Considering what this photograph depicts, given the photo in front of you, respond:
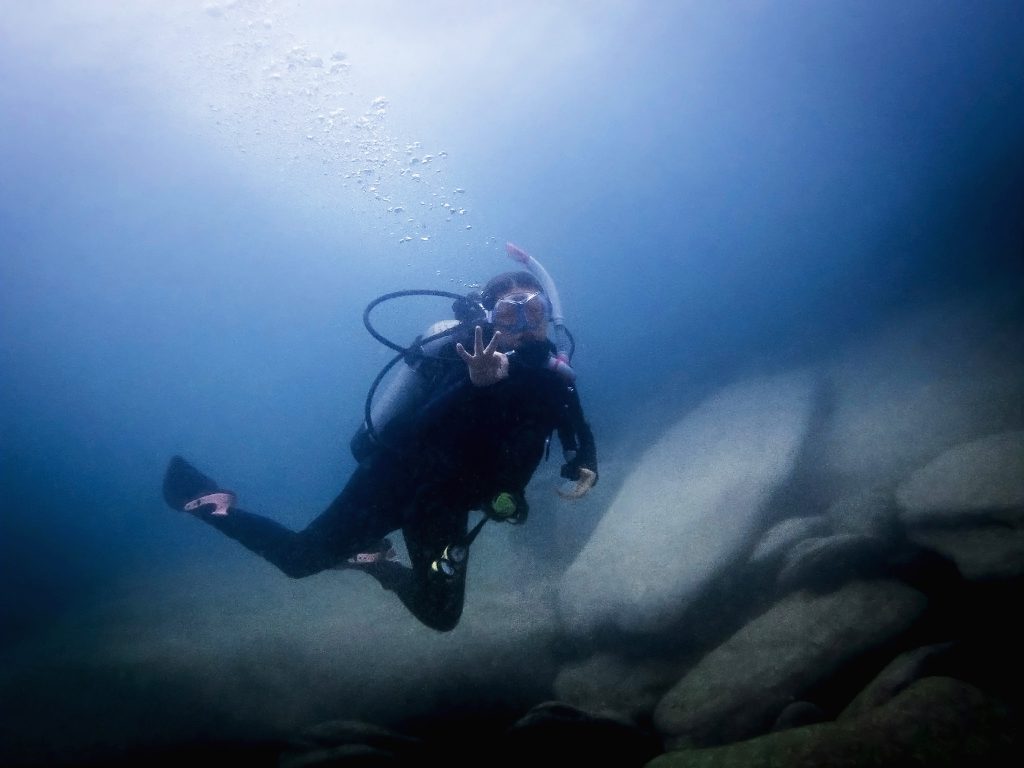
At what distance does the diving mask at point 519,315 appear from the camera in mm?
4051

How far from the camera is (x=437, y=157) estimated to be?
2038 cm

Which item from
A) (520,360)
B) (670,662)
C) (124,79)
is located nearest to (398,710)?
(670,662)

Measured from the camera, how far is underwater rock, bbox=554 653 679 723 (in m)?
4.53

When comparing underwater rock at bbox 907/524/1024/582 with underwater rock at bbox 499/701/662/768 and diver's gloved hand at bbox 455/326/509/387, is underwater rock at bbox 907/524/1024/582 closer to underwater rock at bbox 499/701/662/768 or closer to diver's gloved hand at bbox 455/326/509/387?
underwater rock at bbox 499/701/662/768

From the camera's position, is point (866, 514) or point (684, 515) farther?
point (684, 515)

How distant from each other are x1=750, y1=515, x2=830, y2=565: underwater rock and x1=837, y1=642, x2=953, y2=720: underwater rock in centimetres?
202

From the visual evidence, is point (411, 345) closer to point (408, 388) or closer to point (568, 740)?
point (408, 388)

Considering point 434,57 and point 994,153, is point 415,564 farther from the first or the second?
point 994,153

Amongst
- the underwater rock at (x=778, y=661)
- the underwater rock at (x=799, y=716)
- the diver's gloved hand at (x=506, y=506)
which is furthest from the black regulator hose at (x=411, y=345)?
the underwater rock at (x=799, y=716)

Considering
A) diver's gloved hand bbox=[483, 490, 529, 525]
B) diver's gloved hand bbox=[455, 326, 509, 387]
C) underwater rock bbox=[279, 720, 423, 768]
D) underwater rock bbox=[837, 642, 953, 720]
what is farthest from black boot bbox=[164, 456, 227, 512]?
underwater rock bbox=[837, 642, 953, 720]

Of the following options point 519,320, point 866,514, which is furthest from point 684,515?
point 519,320

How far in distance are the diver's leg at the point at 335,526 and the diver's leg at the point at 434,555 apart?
41cm

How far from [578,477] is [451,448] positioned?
50.7 inches

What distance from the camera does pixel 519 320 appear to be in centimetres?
Answer: 407
